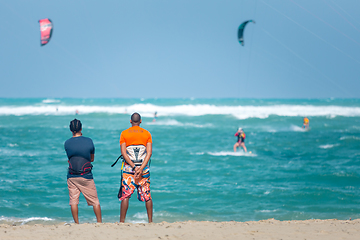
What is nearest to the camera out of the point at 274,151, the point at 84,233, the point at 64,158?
the point at 84,233

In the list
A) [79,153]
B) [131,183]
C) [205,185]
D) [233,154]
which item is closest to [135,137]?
[131,183]

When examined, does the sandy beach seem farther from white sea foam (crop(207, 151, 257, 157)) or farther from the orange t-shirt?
white sea foam (crop(207, 151, 257, 157))

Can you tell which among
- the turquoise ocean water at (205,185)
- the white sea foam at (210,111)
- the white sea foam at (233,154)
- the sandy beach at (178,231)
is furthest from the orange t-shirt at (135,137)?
the white sea foam at (210,111)

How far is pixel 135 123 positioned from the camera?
16.6 ft

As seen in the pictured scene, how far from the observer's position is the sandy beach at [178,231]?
4.54 metres

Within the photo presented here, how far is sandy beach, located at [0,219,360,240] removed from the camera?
14.9 ft

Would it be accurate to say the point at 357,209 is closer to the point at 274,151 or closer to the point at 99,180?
the point at 99,180

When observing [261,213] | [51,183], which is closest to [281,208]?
[261,213]

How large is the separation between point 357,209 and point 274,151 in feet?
28.5

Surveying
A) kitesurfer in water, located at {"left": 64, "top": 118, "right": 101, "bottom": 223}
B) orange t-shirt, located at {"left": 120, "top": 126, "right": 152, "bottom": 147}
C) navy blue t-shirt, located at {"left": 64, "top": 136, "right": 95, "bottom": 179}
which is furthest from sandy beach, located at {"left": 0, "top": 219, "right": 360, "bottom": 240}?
orange t-shirt, located at {"left": 120, "top": 126, "right": 152, "bottom": 147}

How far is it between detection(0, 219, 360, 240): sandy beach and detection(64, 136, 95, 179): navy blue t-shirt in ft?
2.81

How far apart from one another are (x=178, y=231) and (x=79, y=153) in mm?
1902

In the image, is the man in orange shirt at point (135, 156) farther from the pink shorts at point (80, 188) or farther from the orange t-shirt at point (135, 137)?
the pink shorts at point (80, 188)

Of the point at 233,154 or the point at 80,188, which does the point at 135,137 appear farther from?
the point at 233,154
